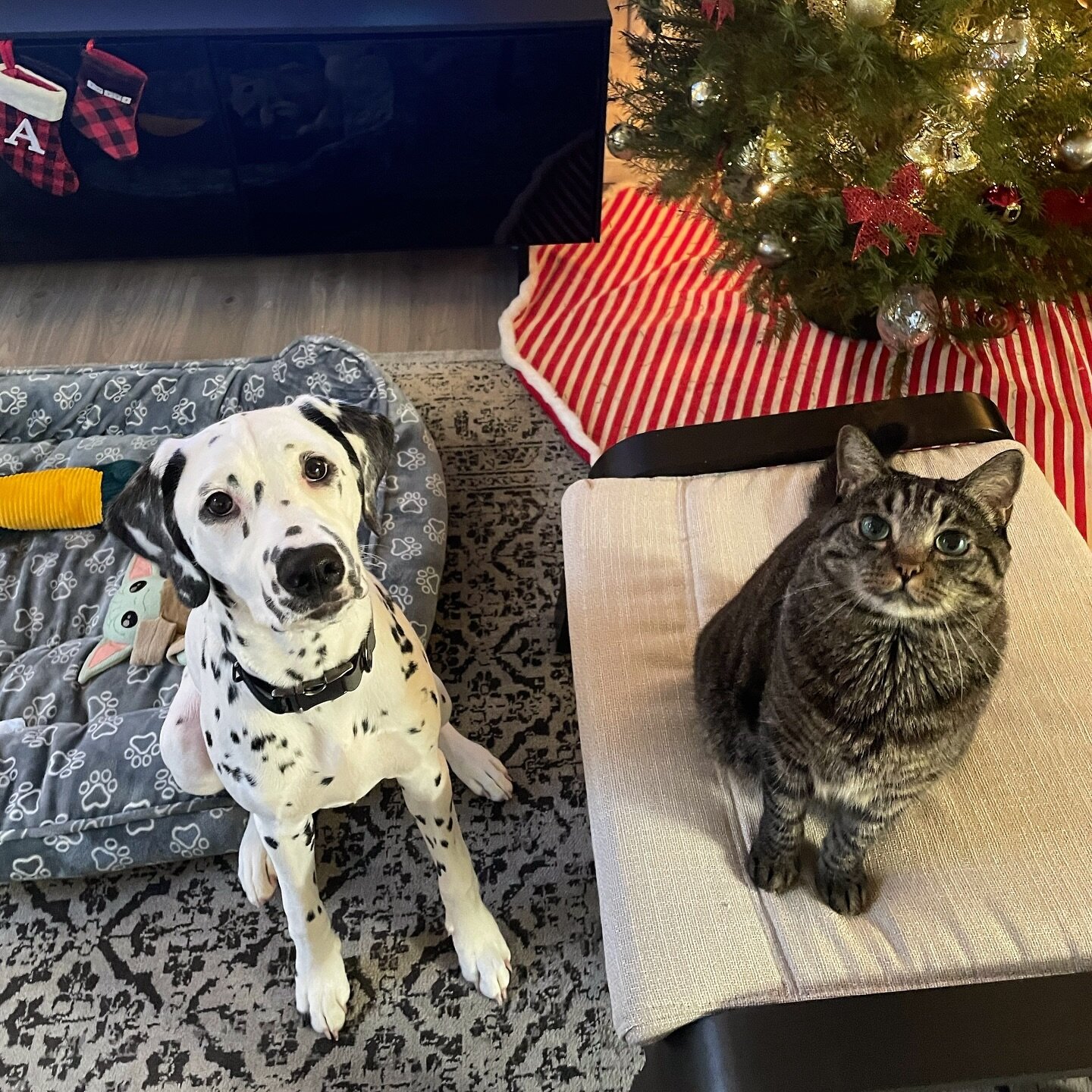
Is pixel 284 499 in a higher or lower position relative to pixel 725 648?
higher

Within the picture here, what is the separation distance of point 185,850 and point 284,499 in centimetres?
93

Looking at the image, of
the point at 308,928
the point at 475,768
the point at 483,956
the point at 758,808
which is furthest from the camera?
the point at 475,768

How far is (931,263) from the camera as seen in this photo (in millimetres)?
2029

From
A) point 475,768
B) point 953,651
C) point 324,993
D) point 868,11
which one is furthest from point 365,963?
point 868,11

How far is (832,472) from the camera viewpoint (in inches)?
61.4

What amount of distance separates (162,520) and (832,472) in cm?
105

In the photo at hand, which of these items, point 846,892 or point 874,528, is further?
point 846,892

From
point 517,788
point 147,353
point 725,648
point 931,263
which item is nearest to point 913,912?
point 725,648

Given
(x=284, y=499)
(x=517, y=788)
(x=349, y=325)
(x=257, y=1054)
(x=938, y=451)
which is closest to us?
(x=284, y=499)

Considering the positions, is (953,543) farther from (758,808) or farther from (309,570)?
(309,570)

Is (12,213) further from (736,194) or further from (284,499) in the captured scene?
(284,499)

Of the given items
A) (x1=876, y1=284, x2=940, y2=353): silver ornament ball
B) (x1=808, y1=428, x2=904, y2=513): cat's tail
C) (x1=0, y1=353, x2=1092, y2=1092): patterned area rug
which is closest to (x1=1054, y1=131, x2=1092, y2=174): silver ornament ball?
Result: (x1=876, y1=284, x2=940, y2=353): silver ornament ball

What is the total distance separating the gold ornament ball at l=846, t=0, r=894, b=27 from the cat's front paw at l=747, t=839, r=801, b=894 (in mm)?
1484

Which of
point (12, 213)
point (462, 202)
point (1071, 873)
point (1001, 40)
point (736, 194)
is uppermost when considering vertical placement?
point (1001, 40)
